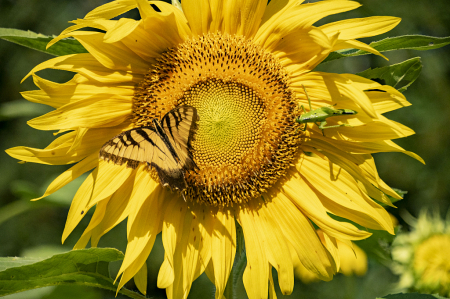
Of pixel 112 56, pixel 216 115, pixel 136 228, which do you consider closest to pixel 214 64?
pixel 216 115

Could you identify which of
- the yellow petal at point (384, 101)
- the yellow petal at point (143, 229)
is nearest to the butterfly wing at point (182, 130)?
the yellow petal at point (143, 229)

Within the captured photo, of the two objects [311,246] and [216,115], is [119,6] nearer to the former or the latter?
[216,115]

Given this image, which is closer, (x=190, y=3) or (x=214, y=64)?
(x=190, y=3)

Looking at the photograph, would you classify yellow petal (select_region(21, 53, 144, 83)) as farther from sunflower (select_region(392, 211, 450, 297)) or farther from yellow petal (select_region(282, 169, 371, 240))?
sunflower (select_region(392, 211, 450, 297))

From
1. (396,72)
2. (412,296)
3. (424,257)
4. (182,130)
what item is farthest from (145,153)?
(424,257)

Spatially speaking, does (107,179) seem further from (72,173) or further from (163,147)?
(163,147)

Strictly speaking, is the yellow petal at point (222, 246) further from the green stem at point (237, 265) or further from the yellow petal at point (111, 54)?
the yellow petal at point (111, 54)
